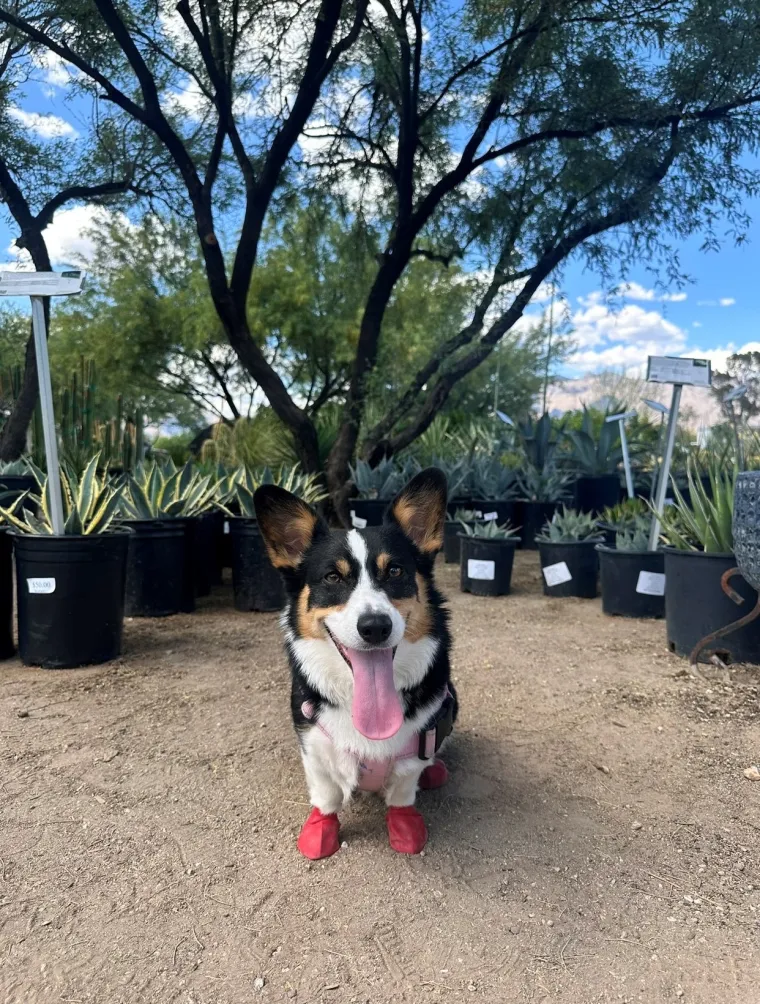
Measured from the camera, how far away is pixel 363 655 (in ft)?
6.61

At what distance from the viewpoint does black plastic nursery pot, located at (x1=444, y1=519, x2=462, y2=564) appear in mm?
6887

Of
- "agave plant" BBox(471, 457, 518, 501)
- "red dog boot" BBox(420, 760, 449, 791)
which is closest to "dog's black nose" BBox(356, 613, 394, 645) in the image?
"red dog boot" BBox(420, 760, 449, 791)

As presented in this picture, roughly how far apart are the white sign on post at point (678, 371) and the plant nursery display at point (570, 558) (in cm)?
156

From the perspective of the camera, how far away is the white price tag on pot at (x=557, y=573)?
5695mm

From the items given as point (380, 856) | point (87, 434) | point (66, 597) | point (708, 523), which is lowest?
point (380, 856)

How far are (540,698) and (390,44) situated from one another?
6992mm

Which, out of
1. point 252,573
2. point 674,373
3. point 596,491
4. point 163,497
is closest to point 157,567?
point 163,497

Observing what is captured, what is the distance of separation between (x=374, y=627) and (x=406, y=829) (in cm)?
76

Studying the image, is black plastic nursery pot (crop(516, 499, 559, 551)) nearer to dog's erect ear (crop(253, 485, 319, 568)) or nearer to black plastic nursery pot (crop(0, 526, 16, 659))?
black plastic nursery pot (crop(0, 526, 16, 659))

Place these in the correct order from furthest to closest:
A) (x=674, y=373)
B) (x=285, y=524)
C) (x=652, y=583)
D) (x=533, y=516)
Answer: (x=533, y=516) < (x=652, y=583) < (x=674, y=373) < (x=285, y=524)

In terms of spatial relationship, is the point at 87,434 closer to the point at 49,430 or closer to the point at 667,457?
the point at 49,430

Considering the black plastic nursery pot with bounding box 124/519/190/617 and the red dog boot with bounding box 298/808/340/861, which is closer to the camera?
the red dog boot with bounding box 298/808/340/861

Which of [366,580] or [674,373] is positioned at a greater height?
[674,373]

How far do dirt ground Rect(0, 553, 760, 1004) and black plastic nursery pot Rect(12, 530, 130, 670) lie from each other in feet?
0.54
